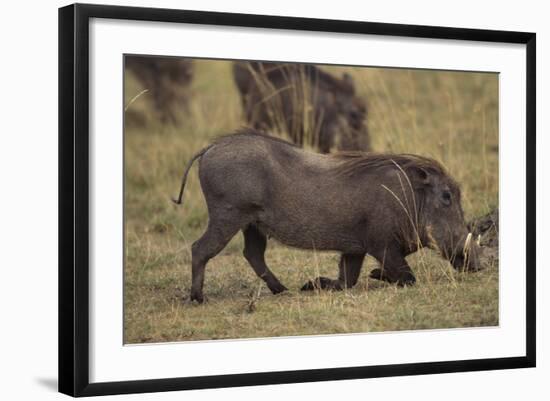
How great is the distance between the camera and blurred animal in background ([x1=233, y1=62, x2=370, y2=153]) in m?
11.1

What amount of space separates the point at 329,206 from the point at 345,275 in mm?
571

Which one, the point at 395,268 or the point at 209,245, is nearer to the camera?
the point at 209,245

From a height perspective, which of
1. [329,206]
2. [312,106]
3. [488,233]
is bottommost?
[488,233]

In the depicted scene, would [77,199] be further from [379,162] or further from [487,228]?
[487,228]

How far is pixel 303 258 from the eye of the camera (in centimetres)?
884

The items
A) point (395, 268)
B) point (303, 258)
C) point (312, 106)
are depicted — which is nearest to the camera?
point (395, 268)

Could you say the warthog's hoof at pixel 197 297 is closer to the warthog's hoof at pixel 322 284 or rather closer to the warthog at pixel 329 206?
the warthog at pixel 329 206

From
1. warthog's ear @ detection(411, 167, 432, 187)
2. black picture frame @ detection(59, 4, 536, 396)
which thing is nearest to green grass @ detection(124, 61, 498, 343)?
black picture frame @ detection(59, 4, 536, 396)

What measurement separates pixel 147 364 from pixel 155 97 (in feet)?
23.2

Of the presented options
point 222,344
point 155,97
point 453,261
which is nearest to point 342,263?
point 453,261

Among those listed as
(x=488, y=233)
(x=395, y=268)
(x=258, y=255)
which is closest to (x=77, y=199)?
(x=258, y=255)

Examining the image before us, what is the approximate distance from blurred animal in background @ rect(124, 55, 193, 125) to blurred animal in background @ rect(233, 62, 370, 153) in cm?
195

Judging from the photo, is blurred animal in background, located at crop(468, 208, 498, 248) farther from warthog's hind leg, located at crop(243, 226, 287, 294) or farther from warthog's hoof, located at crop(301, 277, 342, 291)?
warthog's hind leg, located at crop(243, 226, 287, 294)

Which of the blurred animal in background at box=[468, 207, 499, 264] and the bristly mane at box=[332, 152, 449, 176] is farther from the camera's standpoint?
the blurred animal in background at box=[468, 207, 499, 264]
